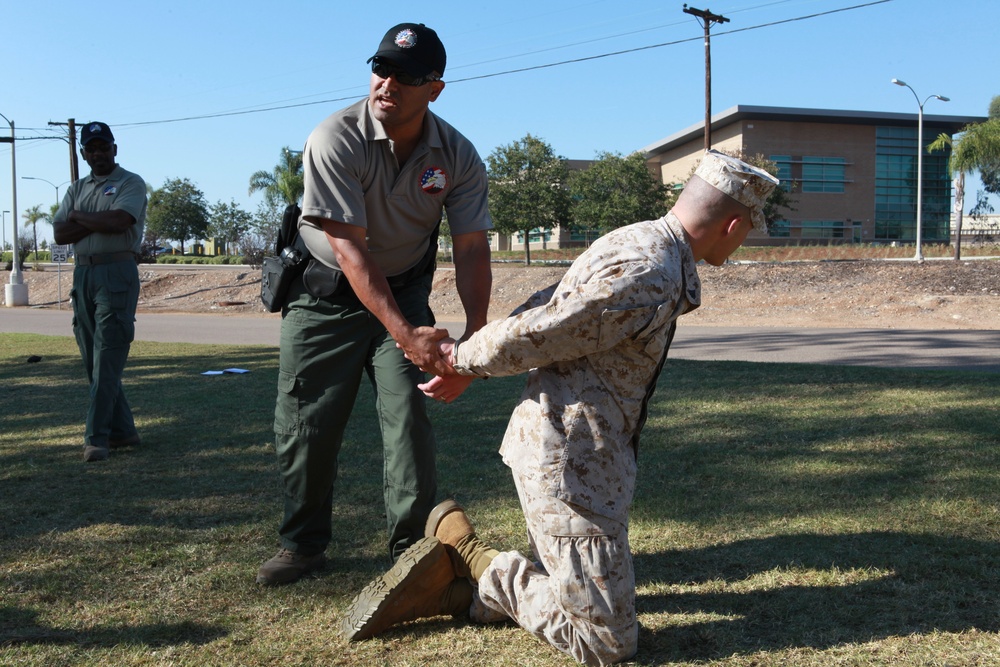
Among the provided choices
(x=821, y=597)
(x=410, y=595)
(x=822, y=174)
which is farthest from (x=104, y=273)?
(x=822, y=174)

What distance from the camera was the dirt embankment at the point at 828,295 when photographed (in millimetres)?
18156

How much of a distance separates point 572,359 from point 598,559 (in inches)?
24.1

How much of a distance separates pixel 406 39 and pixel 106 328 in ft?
11.6

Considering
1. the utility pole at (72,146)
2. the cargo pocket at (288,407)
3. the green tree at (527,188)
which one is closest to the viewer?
the cargo pocket at (288,407)

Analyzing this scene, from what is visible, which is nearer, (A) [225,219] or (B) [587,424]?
(B) [587,424]

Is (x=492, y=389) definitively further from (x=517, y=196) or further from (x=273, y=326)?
(x=517, y=196)

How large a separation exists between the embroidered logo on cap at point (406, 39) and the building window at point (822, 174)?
2561 inches

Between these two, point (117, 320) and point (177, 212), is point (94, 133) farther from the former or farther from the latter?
point (177, 212)

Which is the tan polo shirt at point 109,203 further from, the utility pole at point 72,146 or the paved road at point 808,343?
the utility pole at point 72,146

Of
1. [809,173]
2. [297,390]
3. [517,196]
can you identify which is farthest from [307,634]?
[809,173]

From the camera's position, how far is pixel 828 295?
21.1 metres

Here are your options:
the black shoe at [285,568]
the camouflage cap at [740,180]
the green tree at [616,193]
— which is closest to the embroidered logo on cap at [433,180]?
the camouflage cap at [740,180]

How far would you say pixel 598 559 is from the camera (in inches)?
107

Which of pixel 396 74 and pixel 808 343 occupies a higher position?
pixel 396 74
